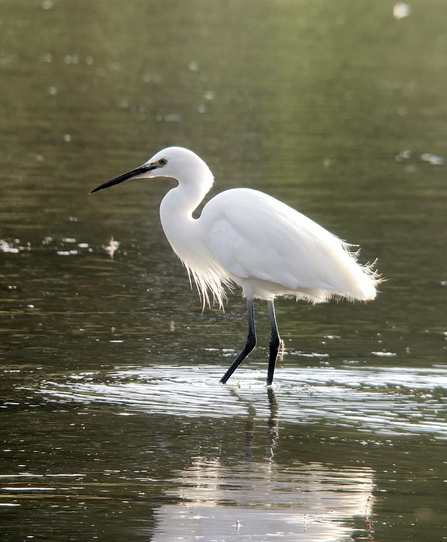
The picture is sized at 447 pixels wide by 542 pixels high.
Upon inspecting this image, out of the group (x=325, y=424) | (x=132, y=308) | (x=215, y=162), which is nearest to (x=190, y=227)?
(x=132, y=308)

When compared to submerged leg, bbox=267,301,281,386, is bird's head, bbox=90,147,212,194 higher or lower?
higher

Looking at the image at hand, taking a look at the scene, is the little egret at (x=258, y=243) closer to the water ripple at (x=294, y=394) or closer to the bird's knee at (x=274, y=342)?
the bird's knee at (x=274, y=342)

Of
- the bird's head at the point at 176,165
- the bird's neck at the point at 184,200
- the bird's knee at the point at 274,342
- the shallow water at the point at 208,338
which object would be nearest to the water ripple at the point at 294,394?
the shallow water at the point at 208,338

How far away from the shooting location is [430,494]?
5504 millimetres

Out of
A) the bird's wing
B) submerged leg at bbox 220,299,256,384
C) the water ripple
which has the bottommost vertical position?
the water ripple

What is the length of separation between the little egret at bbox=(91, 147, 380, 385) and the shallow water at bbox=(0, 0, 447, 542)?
0.53 metres

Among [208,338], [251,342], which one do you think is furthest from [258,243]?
[208,338]

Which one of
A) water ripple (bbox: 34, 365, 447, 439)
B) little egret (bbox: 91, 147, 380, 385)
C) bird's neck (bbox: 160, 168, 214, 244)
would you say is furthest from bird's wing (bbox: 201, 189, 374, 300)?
water ripple (bbox: 34, 365, 447, 439)

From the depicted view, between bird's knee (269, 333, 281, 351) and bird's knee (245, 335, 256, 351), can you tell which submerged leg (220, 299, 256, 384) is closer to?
bird's knee (245, 335, 256, 351)

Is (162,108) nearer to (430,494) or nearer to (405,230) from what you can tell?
(405,230)

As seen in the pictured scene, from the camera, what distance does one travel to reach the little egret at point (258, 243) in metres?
7.61

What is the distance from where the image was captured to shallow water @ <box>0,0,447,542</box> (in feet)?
17.4

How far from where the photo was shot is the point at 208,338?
852cm

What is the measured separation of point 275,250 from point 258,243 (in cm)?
13
